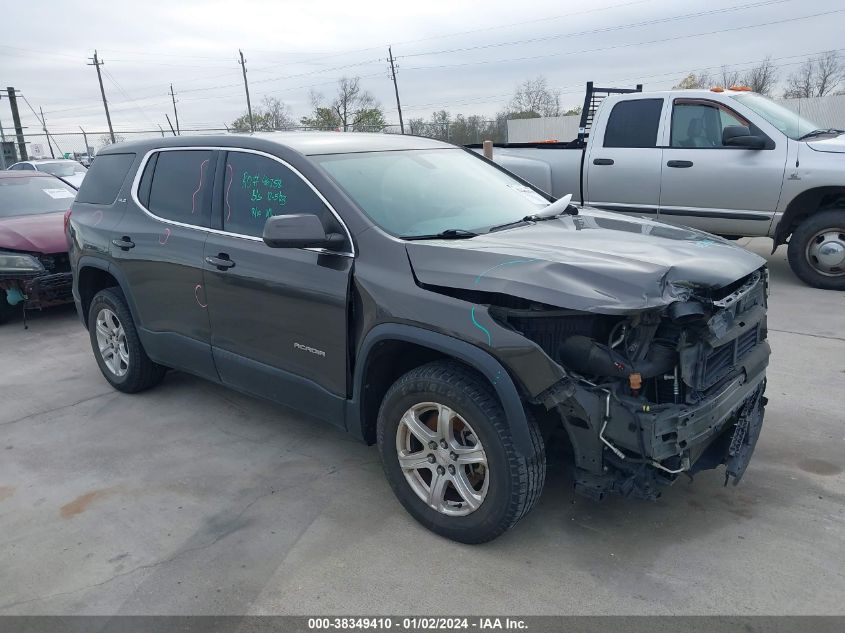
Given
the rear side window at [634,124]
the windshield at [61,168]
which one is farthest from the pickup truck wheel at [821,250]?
the windshield at [61,168]

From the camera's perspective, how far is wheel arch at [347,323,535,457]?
9.04 ft

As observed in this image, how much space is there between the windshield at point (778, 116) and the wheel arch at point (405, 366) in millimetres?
5826

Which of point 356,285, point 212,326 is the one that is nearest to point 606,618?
point 356,285

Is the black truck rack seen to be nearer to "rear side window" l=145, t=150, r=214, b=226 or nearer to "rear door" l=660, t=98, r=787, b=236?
"rear door" l=660, t=98, r=787, b=236

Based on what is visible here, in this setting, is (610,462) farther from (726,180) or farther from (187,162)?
(726,180)

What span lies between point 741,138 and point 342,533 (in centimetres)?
597

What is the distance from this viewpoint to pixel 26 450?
14.2 feet

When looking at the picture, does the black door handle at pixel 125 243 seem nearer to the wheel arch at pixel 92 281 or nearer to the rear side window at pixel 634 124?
the wheel arch at pixel 92 281

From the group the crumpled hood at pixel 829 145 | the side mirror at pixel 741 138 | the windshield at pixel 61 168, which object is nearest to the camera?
the crumpled hood at pixel 829 145

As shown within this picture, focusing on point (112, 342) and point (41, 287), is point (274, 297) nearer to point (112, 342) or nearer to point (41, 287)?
point (112, 342)

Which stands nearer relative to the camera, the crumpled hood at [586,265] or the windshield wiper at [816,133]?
the crumpled hood at [586,265]

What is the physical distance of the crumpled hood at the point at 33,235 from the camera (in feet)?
23.1

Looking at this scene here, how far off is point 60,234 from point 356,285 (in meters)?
5.46

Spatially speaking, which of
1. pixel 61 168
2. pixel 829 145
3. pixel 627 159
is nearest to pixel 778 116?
pixel 829 145
